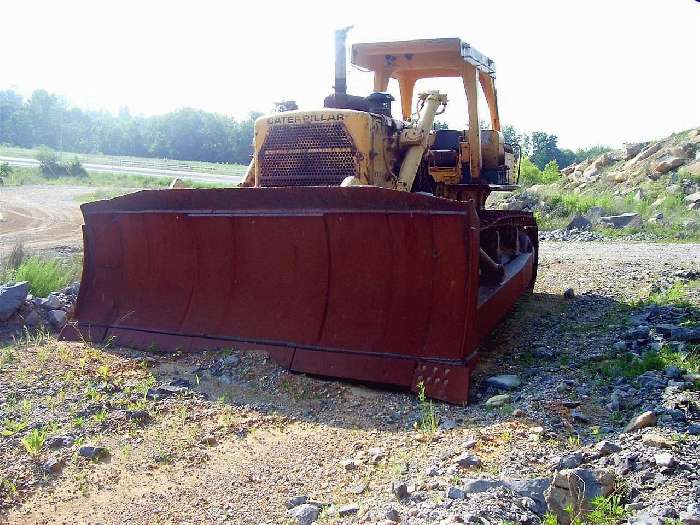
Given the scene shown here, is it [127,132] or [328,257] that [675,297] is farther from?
[127,132]

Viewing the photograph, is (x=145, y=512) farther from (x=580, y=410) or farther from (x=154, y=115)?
(x=154, y=115)

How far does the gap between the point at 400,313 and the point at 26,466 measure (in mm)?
2669

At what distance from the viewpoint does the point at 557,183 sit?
25.2m

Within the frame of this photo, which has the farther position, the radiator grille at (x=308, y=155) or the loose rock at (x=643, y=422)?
the radiator grille at (x=308, y=155)

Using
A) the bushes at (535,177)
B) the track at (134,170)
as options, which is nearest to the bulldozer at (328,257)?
the bushes at (535,177)

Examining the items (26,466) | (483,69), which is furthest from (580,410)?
(483,69)

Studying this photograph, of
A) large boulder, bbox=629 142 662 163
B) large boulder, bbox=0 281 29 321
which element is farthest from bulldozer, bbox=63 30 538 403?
large boulder, bbox=629 142 662 163

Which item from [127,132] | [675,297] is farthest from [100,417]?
[127,132]

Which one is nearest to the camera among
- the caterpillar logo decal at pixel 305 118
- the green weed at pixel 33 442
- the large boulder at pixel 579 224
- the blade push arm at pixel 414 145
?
the green weed at pixel 33 442

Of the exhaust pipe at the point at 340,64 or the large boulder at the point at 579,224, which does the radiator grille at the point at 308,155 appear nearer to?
the exhaust pipe at the point at 340,64

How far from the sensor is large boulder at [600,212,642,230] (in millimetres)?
16656

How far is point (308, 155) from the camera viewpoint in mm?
6559

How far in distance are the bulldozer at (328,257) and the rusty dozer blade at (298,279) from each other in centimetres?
→ 1

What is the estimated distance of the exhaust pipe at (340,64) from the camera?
696 centimetres
